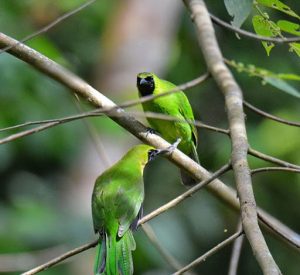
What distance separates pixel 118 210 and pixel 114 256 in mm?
291

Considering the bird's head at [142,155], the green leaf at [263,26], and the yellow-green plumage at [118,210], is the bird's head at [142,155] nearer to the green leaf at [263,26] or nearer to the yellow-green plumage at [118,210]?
the yellow-green plumage at [118,210]

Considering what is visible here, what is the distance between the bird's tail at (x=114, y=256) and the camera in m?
2.52

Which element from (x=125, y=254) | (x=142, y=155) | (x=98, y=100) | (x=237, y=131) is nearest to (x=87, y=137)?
(x=142, y=155)

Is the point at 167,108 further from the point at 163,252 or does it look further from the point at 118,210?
the point at 163,252

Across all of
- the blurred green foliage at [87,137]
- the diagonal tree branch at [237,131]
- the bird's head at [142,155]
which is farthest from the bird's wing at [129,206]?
the blurred green foliage at [87,137]

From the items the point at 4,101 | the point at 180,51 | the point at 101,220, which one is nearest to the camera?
the point at 101,220

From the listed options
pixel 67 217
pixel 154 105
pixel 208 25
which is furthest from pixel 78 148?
pixel 208 25

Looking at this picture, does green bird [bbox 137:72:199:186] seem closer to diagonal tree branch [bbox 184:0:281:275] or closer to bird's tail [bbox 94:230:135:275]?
bird's tail [bbox 94:230:135:275]

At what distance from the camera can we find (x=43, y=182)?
6.70 metres

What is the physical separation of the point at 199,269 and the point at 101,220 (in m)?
4.30

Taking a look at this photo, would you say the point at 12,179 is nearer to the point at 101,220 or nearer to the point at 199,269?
the point at 199,269

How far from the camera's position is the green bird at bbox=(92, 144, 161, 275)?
256 centimetres

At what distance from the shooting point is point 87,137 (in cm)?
666

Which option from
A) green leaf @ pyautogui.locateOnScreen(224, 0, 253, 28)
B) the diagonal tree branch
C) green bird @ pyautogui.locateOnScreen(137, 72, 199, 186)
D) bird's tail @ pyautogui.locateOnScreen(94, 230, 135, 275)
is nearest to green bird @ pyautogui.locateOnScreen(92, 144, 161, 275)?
bird's tail @ pyautogui.locateOnScreen(94, 230, 135, 275)
